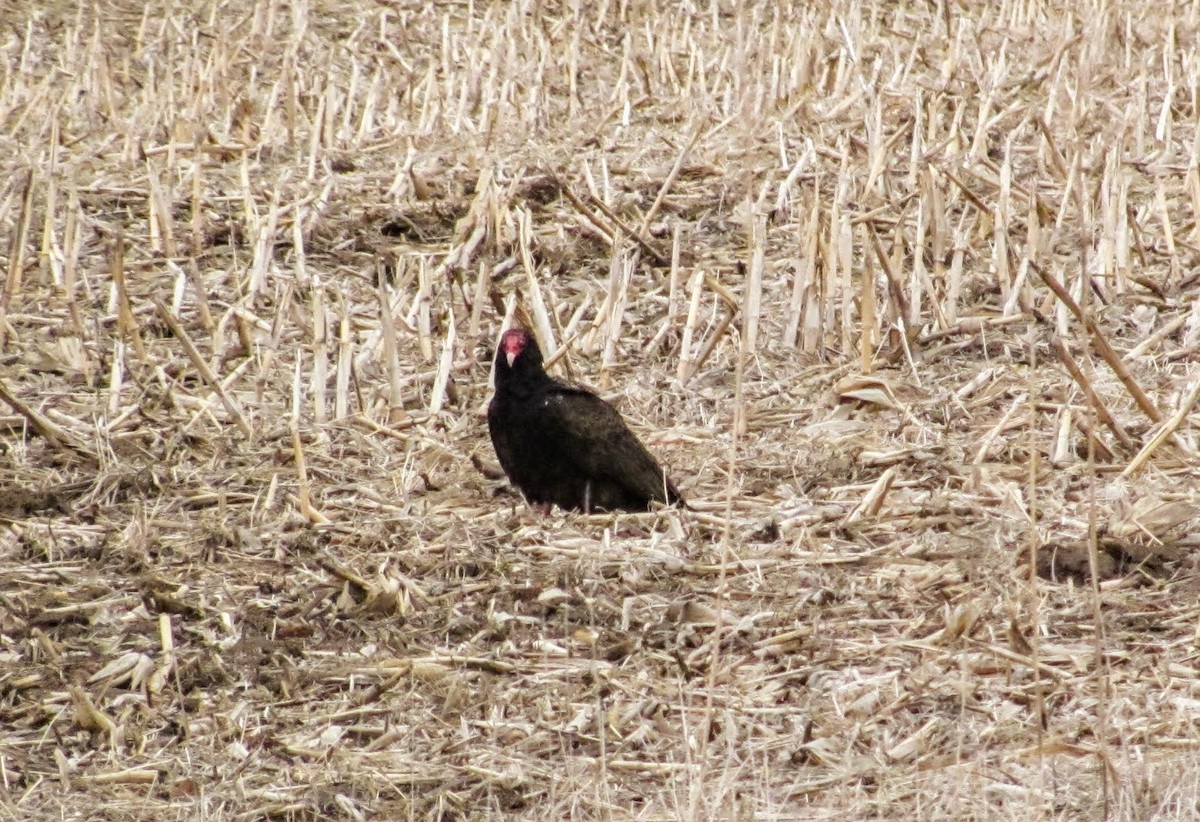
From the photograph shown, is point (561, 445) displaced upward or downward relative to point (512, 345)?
downward

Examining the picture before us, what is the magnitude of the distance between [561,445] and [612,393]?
0.86m

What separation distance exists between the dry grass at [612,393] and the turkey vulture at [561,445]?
206mm

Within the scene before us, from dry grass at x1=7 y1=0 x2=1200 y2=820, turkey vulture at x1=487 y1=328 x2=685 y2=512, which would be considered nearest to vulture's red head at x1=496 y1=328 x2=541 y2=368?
turkey vulture at x1=487 y1=328 x2=685 y2=512

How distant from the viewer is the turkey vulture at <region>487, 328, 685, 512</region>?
19.2ft

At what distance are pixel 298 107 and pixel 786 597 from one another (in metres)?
5.31

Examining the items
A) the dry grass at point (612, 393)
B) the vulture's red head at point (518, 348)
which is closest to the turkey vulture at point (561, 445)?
the vulture's red head at point (518, 348)

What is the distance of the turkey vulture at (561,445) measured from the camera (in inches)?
230

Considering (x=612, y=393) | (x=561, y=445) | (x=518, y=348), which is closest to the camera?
(x=561, y=445)

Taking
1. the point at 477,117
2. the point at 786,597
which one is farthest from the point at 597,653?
the point at 477,117

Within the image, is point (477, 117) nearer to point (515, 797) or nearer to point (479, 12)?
point (479, 12)

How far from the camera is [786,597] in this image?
16.1 ft

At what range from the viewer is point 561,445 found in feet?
19.4

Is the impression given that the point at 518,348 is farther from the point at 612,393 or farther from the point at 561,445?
the point at 612,393

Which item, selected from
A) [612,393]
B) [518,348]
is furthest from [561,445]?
[612,393]
